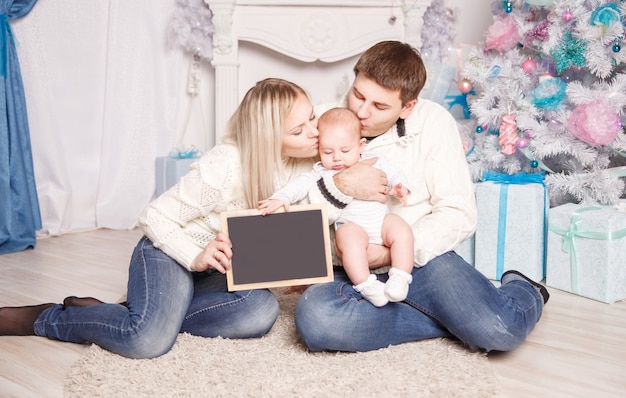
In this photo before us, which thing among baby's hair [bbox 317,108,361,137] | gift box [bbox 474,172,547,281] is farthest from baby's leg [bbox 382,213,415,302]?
gift box [bbox 474,172,547,281]

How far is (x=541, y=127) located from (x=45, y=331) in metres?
1.84

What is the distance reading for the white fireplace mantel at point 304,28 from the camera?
3.33 m

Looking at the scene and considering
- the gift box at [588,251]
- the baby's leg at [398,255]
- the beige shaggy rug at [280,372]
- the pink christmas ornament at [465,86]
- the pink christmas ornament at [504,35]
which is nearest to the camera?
the beige shaggy rug at [280,372]

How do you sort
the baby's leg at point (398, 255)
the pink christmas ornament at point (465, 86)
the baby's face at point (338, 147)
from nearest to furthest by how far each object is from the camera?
the baby's leg at point (398, 255) → the baby's face at point (338, 147) → the pink christmas ornament at point (465, 86)

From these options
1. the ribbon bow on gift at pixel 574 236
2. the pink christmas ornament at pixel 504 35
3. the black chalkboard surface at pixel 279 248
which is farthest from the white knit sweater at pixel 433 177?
the pink christmas ornament at pixel 504 35

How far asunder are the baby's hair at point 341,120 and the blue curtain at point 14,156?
1.80m

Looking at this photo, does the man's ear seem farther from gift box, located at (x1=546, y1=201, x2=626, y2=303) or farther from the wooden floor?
gift box, located at (x1=546, y1=201, x2=626, y2=303)

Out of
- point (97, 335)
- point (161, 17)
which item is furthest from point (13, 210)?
point (97, 335)

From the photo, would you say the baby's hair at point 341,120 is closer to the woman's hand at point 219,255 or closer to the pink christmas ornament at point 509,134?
the woman's hand at point 219,255

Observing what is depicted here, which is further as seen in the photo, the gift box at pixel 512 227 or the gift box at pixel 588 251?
the gift box at pixel 512 227

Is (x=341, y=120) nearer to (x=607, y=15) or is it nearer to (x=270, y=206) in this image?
(x=270, y=206)

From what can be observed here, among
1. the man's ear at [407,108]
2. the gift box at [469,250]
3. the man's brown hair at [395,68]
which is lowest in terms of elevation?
the gift box at [469,250]

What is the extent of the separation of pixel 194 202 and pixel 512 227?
1.26 m

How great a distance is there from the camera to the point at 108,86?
3316 millimetres
